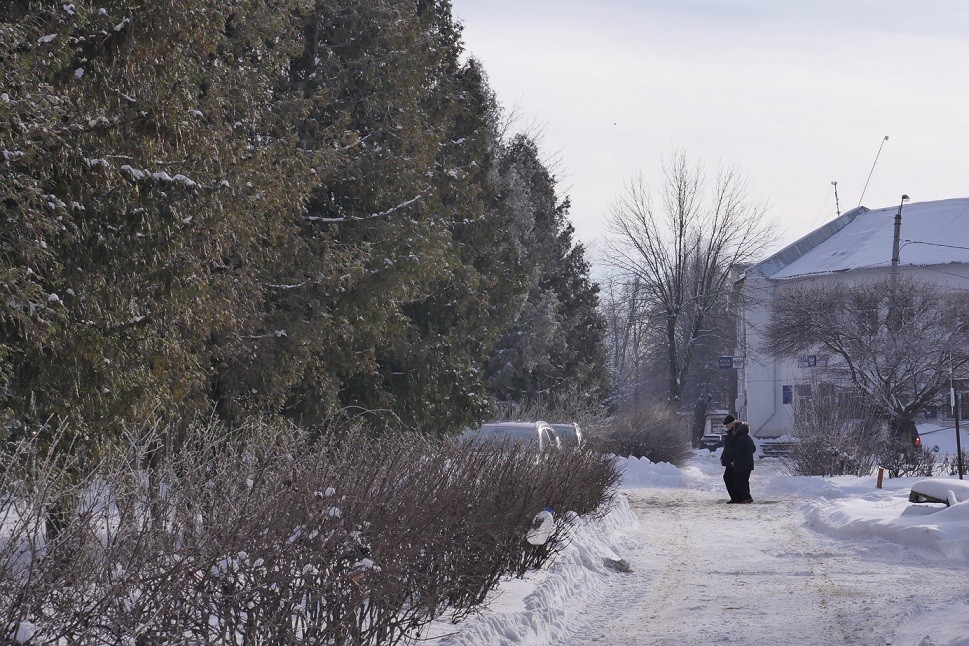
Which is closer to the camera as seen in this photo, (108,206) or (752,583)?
(108,206)

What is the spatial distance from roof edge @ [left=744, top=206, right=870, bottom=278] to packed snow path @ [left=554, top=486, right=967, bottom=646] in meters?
47.6

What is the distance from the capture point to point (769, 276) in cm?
6303

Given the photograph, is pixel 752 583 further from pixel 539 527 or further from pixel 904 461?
pixel 904 461

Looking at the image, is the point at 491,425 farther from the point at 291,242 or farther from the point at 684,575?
the point at 684,575

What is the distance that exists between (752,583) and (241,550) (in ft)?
24.3

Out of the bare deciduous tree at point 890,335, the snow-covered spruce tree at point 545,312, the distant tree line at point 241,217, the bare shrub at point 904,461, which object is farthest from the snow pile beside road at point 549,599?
the bare deciduous tree at point 890,335

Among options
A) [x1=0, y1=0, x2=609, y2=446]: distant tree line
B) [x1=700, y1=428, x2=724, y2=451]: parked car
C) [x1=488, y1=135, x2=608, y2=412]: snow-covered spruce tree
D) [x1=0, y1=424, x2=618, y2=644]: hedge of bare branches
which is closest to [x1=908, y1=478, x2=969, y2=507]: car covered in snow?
[x1=0, y1=0, x2=609, y2=446]: distant tree line

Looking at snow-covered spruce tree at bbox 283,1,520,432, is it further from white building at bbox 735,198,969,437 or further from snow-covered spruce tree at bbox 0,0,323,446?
white building at bbox 735,198,969,437

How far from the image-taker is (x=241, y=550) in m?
5.44

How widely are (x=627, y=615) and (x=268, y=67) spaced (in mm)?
10241

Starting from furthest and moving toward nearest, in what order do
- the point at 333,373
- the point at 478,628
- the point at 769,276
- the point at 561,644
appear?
the point at 769,276 → the point at 333,373 → the point at 561,644 → the point at 478,628

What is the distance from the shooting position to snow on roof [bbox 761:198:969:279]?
193 ft

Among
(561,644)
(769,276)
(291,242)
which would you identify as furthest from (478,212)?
(769,276)

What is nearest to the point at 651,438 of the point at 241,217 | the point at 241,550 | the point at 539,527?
the point at 241,217
